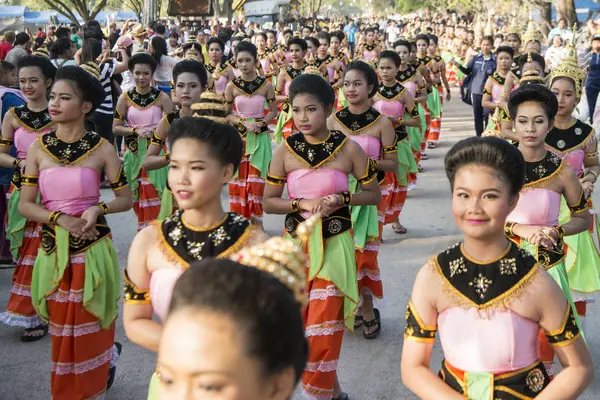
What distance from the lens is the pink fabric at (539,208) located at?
397 cm

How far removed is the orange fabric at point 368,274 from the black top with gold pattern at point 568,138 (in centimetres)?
140

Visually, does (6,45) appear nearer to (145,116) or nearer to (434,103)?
(145,116)

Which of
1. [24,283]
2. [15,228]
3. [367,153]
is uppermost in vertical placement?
[367,153]

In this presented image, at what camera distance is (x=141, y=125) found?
23.6 feet

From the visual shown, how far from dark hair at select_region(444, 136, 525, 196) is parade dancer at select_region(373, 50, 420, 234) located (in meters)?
4.92

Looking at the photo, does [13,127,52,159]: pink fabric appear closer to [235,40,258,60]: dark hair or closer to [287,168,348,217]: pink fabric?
[287,168,348,217]: pink fabric

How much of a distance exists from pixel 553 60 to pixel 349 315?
11.1 metres

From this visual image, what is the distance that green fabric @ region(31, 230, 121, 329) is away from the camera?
408 centimetres

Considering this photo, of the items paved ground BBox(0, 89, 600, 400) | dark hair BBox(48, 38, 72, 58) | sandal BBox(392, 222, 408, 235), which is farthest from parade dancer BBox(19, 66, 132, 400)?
dark hair BBox(48, 38, 72, 58)

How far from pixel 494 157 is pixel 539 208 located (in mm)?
1504

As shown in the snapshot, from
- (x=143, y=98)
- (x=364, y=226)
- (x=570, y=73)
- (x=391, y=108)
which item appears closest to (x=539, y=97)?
(x=570, y=73)

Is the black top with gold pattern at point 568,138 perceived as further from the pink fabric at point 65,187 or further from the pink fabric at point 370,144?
the pink fabric at point 65,187

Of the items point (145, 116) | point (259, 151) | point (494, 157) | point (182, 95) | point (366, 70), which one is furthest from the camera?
point (259, 151)

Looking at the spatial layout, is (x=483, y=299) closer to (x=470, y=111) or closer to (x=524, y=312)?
(x=524, y=312)
